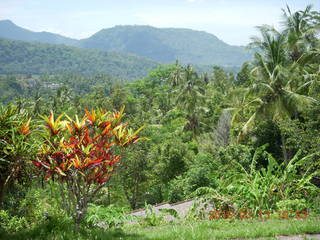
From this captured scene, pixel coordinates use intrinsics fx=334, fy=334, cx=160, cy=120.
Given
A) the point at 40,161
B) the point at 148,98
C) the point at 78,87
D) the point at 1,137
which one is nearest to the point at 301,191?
the point at 40,161

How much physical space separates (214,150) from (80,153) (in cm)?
1767

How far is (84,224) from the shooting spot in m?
6.00

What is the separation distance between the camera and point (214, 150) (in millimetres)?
22188

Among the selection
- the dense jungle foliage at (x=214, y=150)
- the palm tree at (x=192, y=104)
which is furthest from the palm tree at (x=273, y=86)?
the palm tree at (x=192, y=104)

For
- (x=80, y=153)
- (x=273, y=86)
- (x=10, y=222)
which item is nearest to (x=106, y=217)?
(x=10, y=222)

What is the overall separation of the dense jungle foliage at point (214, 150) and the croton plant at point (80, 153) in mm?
35

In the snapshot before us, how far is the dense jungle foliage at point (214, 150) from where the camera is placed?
5621mm

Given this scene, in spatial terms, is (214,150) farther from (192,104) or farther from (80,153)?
(80,153)

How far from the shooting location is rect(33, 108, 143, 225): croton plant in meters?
5.16

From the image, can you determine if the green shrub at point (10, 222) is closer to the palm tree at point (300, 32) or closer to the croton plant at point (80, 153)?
the croton plant at point (80, 153)

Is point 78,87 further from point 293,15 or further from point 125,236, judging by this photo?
point 125,236

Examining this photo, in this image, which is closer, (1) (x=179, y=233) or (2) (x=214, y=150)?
(1) (x=179, y=233)

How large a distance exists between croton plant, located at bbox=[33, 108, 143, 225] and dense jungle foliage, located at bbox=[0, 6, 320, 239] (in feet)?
0.12

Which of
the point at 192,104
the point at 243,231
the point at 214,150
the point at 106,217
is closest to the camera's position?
the point at 243,231
